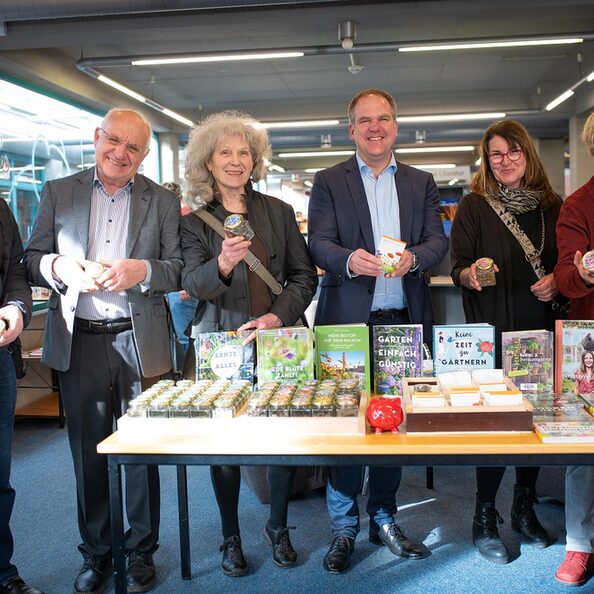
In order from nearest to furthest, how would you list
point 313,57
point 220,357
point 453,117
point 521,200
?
point 220,357
point 521,200
point 313,57
point 453,117

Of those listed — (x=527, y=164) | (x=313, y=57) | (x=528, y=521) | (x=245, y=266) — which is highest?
(x=313, y=57)

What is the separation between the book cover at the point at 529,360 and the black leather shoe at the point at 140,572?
5.24ft

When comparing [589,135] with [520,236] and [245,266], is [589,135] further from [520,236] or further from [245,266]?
[245,266]

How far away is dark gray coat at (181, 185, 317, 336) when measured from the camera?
263cm

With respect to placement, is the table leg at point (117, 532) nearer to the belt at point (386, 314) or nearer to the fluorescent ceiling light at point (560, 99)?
the belt at point (386, 314)

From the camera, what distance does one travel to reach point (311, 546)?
118 inches

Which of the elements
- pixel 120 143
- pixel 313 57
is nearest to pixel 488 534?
pixel 120 143

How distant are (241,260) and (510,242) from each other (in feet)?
3.83

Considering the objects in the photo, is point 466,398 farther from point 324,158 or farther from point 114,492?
point 324,158

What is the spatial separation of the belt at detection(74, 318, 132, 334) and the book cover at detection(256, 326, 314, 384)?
Result: 0.59m

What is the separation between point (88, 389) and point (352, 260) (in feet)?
3.68

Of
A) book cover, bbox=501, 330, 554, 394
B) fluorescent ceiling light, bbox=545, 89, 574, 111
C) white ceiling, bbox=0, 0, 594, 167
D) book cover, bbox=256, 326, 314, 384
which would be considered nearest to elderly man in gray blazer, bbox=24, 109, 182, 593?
book cover, bbox=256, 326, 314, 384

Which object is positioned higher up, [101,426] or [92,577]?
[101,426]

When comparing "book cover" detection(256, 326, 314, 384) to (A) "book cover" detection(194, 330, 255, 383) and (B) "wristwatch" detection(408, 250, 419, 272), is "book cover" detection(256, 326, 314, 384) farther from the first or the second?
(B) "wristwatch" detection(408, 250, 419, 272)
